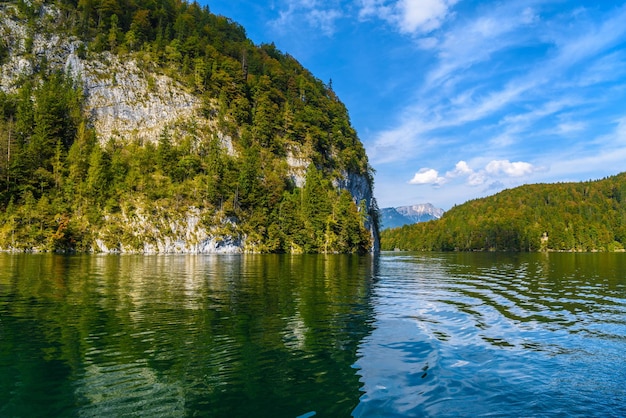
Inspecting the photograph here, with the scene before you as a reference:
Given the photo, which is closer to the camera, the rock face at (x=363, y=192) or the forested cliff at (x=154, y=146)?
the forested cliff at (x=154, y=146)

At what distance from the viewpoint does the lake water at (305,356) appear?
9.87m

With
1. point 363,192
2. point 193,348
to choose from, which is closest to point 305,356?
point 193,348

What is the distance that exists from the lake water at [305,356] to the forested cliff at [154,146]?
8597 centimetres

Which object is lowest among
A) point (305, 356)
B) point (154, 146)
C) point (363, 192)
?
point (305, 356)

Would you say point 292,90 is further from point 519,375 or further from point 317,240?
point 519,375

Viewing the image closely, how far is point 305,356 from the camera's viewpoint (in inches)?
551

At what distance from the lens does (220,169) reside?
12356 centimetres

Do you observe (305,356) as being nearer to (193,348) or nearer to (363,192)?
(193,348)

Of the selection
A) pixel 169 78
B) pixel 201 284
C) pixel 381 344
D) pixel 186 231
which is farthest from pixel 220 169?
pixel 381 344

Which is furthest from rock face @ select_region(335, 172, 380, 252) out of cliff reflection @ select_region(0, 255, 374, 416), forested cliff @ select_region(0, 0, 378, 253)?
cliff reflection @ select_region(0, 255, 374, 416)

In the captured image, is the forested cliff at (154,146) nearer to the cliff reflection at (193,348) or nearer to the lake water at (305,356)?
the cliff reflection at (193,348)

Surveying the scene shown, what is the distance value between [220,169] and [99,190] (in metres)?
35.4

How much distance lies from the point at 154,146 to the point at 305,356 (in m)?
128

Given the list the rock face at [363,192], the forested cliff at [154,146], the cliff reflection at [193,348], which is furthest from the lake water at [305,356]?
the rock face at [363,192]
